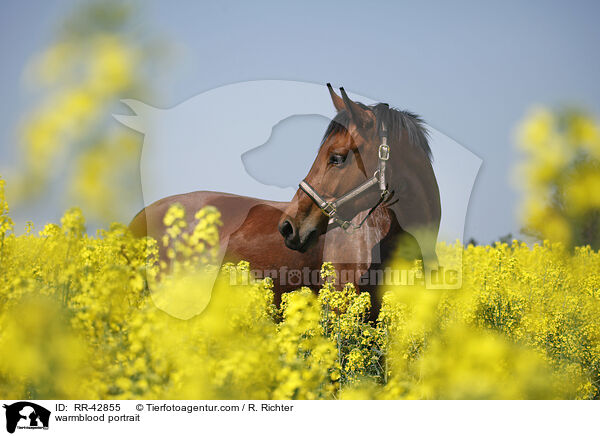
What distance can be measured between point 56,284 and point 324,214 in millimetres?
1853

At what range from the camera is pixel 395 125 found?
4156 millimetres

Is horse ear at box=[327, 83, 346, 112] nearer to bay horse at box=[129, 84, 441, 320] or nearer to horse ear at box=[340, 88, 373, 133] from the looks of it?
bay horse at box=[129, 84, 441, 320]

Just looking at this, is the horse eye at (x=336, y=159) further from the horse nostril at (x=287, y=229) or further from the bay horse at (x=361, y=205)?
the horse nostril at (x=287, y=229)

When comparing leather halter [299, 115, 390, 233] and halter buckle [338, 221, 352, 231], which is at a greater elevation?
leather halter [299, 115, 390, 233]

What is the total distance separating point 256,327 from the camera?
122 inches

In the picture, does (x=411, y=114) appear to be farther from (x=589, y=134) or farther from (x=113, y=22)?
(x=113, y=22)

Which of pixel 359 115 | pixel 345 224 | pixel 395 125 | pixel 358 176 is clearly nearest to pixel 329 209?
pixel 345 224

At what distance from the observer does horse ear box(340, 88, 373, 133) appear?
3958 millimetres

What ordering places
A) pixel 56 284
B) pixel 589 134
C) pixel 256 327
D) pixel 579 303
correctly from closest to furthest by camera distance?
pixel 256 327
pixel 56 284
pixel 579 303
pixel 589 134
